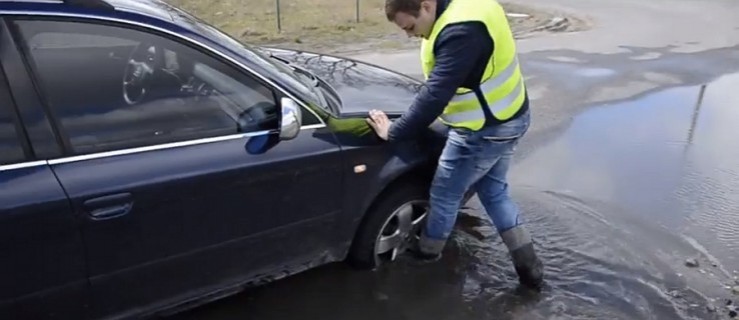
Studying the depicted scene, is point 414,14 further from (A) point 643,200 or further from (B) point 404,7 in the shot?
(A) point 643,200

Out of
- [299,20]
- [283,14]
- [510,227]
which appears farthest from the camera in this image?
[283,14]

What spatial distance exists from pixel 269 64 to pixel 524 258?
1793mm

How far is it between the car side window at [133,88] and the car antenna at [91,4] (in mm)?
82

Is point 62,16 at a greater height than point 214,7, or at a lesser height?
greater

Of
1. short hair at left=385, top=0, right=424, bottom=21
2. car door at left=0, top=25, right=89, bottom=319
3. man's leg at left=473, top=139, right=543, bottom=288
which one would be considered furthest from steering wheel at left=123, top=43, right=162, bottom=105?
man's leg at left=473, top=139, right=543, bottom=288

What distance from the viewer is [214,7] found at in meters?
14.0

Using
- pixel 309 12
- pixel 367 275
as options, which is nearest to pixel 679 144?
pixel 367 275

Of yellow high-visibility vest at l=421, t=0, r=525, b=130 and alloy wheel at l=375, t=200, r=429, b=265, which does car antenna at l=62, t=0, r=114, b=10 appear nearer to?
yellow high-visibility vest at l=421, t=0, r=525, b=130

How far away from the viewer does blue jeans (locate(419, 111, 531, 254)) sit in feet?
Result: 11.9

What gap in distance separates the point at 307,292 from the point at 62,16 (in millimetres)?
1964

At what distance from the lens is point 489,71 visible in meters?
3.44

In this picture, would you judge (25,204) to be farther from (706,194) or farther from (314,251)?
(706,194)

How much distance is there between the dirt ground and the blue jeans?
6360 millimetres

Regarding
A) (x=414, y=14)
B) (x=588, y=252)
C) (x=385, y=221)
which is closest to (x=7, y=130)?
(x=414, y=14)
